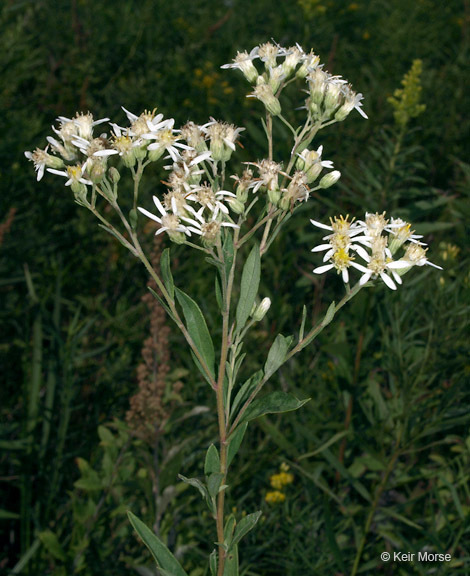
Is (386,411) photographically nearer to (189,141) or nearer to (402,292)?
(402,292)

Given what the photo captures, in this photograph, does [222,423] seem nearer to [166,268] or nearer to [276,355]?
[276,355]

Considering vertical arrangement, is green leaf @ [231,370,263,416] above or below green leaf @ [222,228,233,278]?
below

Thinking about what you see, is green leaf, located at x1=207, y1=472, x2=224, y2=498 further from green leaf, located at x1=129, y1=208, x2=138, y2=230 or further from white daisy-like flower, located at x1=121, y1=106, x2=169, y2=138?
white daisy-like flower, located at x1=121, y1=106, x2=169, y2=138

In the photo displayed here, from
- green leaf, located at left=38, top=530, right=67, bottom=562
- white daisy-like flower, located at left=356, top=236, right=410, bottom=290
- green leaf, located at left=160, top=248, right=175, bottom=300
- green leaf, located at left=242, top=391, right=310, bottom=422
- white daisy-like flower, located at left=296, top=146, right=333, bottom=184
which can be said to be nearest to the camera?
green leaf, located at left=242, top=391, right=310, bottom=422

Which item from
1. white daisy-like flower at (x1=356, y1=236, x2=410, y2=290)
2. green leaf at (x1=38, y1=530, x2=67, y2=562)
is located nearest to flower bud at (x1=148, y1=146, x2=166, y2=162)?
white daisy-like flower at (x1=356, y1=236, x2=410, y2=290)

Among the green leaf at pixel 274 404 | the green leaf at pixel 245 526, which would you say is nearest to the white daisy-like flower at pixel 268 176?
→ the green leaf at pixel 274 404

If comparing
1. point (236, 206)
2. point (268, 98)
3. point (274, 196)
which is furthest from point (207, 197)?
point (268, 98)
